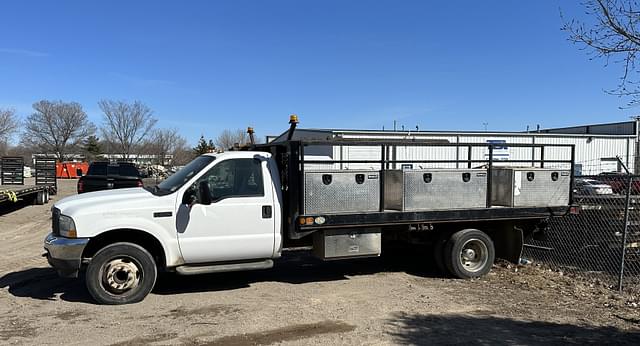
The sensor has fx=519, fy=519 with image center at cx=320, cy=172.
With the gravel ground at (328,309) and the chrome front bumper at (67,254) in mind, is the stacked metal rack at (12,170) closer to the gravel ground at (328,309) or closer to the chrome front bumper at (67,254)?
the gravel ground at (328,309)

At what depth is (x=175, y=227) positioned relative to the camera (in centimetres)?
671

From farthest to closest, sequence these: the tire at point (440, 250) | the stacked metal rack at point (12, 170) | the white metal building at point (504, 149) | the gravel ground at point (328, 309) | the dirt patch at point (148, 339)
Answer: the white metal building at point (504, 149)
the stacked metal rack at point (12, 170)
the tire at point (440, 250)
the gravel ground at point (328, 309)
the dirt patch at point (148, 339)

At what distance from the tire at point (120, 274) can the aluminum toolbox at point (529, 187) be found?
5.33 metres

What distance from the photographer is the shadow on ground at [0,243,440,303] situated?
722cm

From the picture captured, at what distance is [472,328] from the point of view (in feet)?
18.6

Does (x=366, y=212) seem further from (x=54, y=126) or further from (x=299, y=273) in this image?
(x=54, y=126)

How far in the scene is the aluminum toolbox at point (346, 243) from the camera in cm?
741

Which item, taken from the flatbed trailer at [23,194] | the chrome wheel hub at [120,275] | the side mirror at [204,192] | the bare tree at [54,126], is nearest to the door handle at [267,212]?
the side mirror at [204,192]

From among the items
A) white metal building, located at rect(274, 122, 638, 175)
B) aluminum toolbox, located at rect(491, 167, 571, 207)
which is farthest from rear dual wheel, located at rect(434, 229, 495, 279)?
white metal building, located at rect(274, 122, 638, 175)

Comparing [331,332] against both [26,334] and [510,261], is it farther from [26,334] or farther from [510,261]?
[510,261]

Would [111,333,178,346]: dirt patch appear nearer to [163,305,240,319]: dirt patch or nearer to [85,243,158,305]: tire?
[163,305,240,319]: dirt patch

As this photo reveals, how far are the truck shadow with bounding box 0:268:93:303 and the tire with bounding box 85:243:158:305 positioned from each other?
34 cm

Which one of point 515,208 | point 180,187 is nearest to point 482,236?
point 515,208

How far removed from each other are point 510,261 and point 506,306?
231 cm
